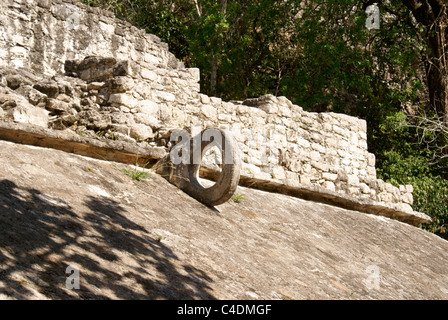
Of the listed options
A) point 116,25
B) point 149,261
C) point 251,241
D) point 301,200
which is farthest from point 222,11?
point 149,261

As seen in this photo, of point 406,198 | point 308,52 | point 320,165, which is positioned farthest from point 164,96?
point 308,52

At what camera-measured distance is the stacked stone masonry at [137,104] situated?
19.7ft

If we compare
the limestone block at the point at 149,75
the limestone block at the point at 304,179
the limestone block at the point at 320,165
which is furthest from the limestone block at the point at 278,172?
the limestone block at the point at 149,75

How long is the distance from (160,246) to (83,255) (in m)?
0.77

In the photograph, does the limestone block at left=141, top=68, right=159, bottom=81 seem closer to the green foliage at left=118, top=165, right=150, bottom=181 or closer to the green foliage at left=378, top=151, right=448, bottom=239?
the green foliage at left=118, top=165, right=150, bottom=181

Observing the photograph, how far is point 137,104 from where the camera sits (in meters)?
6.38

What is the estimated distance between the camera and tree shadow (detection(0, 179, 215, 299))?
2770 mm

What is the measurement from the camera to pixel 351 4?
16750mm

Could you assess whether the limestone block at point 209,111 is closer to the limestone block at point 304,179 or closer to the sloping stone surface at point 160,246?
the sloping stone surface at point 160,246

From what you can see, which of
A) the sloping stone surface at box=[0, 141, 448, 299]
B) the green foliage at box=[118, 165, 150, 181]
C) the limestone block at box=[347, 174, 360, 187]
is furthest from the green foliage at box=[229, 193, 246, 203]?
the limestone block at box=[347, 174, 360, 187]

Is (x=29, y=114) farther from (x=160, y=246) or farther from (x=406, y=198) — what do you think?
(x=406, y=198)
